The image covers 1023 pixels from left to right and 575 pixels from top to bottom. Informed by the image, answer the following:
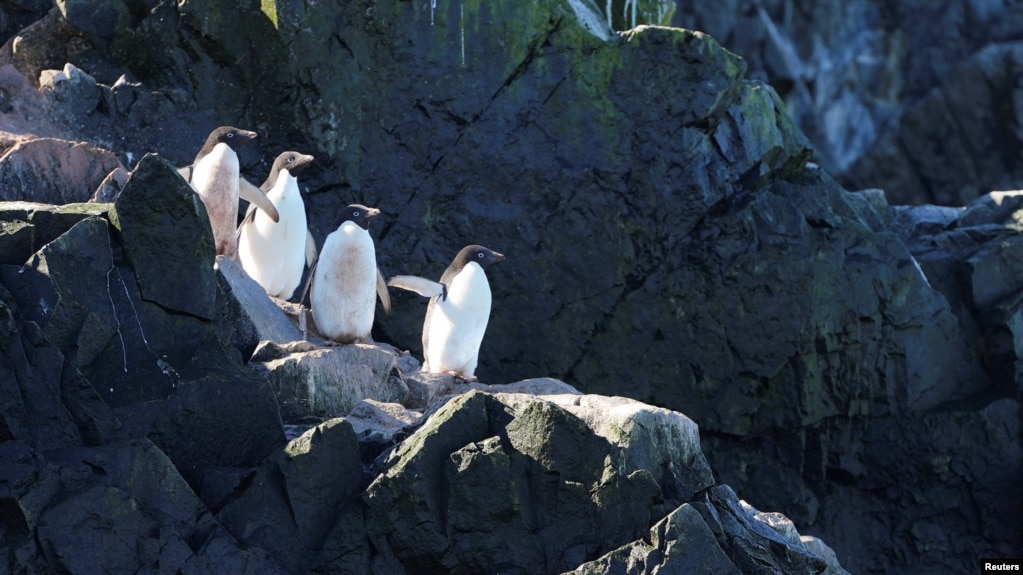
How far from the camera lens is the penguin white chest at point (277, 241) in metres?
10.2

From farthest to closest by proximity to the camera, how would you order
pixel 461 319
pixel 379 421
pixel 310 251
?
pixel 310 251, pixel 461 319, pixel 379 421

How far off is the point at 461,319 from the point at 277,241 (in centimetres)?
162

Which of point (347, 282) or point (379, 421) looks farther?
point (347, 282)

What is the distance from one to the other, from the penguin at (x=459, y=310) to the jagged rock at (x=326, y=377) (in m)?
0.95

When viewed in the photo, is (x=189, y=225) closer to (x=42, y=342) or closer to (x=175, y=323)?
(x=175, y=323)

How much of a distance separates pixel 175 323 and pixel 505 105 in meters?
5.41

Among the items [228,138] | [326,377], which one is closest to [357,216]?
[228,138]

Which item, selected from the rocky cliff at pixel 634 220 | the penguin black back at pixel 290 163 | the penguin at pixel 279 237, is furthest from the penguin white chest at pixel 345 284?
the rocky cliff at pixel 634 220

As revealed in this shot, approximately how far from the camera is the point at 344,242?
9.38m

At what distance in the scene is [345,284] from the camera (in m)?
9.35

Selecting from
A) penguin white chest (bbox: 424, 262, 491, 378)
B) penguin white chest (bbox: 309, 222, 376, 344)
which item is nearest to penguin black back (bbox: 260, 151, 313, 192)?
penguin white chest (bbox: 309, 222, 376, 344)

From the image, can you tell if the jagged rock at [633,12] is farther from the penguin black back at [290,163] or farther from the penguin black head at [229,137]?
the penguin black head at [229,137]

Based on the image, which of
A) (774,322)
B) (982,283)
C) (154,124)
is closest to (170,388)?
(154,124)

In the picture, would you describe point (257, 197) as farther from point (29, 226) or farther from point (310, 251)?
point (29, 226)
